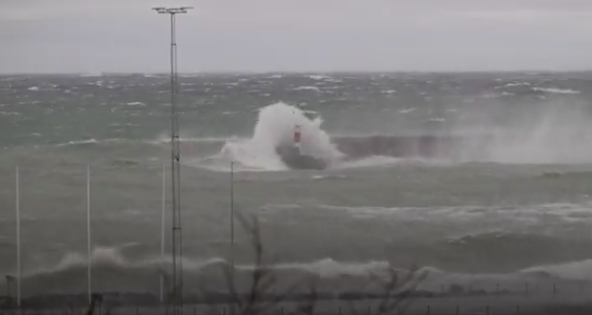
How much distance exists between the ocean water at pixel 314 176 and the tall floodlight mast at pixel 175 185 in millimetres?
31

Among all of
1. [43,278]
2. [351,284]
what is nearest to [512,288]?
[351,284]

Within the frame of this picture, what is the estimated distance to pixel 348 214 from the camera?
4102 mm

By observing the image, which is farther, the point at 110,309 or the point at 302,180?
the point at 302,180

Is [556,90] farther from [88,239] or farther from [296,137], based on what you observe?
[88,239]

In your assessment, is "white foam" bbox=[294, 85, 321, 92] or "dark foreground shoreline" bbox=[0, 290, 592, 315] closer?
"dark foreground shoreline" bbox=[0, 290, 592, 315]

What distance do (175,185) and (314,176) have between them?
621 millimetres

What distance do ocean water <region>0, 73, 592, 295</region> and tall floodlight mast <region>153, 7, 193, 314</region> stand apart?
3 cm

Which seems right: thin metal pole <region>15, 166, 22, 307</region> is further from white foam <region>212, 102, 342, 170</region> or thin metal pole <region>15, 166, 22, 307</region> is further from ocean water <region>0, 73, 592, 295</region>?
white foam <region>212, 102, 342, 170</region>

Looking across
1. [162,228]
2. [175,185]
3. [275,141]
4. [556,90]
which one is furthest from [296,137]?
[556,90]

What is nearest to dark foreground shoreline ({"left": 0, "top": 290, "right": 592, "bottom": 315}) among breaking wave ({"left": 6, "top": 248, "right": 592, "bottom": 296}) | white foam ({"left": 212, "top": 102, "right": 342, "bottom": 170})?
breaking wave ({"left": 6, "top": 248, "right": 592, "bottom": 296})

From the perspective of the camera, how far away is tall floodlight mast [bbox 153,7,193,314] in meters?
3.82

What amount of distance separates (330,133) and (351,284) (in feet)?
2.20

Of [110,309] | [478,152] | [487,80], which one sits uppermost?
[487,80]

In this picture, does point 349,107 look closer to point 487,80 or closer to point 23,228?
point 487,80
